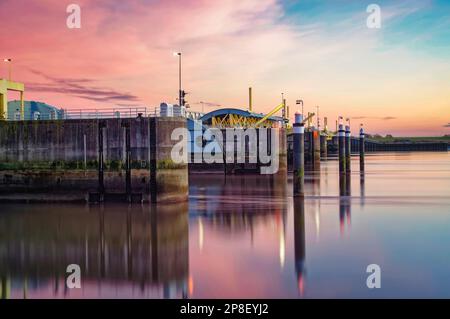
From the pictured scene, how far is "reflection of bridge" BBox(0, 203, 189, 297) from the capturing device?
1603 cm

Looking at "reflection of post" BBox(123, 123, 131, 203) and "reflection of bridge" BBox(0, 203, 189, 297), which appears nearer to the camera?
"reflection of bridge" BBox(0, 203, 189, 297)

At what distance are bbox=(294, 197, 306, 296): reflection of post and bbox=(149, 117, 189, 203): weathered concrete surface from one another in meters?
7.90

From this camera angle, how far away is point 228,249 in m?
20.2

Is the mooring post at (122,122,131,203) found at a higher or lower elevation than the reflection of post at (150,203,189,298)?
higher

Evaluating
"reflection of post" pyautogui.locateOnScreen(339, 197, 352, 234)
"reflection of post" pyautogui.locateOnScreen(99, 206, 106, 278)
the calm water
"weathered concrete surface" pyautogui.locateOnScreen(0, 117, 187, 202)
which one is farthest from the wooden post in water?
"reflection of post" pyautogui.locateOnScreen(99, 206, 106, 278)

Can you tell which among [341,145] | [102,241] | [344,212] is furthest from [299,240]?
[341,145]

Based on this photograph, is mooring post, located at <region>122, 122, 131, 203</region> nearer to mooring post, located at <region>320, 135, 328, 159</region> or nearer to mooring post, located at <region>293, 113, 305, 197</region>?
mooring post, located at <region>293, 113, 305, 197</region>

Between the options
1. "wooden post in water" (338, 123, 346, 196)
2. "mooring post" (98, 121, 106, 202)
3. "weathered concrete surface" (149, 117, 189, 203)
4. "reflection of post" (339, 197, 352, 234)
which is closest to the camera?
"reflection of post" (339, 197, 352, 234)

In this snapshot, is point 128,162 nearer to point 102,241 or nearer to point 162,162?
point 162,162

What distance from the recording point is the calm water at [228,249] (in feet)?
48.3

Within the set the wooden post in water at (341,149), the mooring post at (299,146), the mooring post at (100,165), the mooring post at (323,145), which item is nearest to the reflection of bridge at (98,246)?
the mooring post at (100,165)

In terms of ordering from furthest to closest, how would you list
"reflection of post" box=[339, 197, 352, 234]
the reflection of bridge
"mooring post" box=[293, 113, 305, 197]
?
"mooring post" box=[293, 113, 305, 197]
"reflection of post" box=[339, 197, 352, 234]
the reflection of bridge

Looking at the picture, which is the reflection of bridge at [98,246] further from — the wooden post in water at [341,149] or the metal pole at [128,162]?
the wooden post in water at [341,149]
